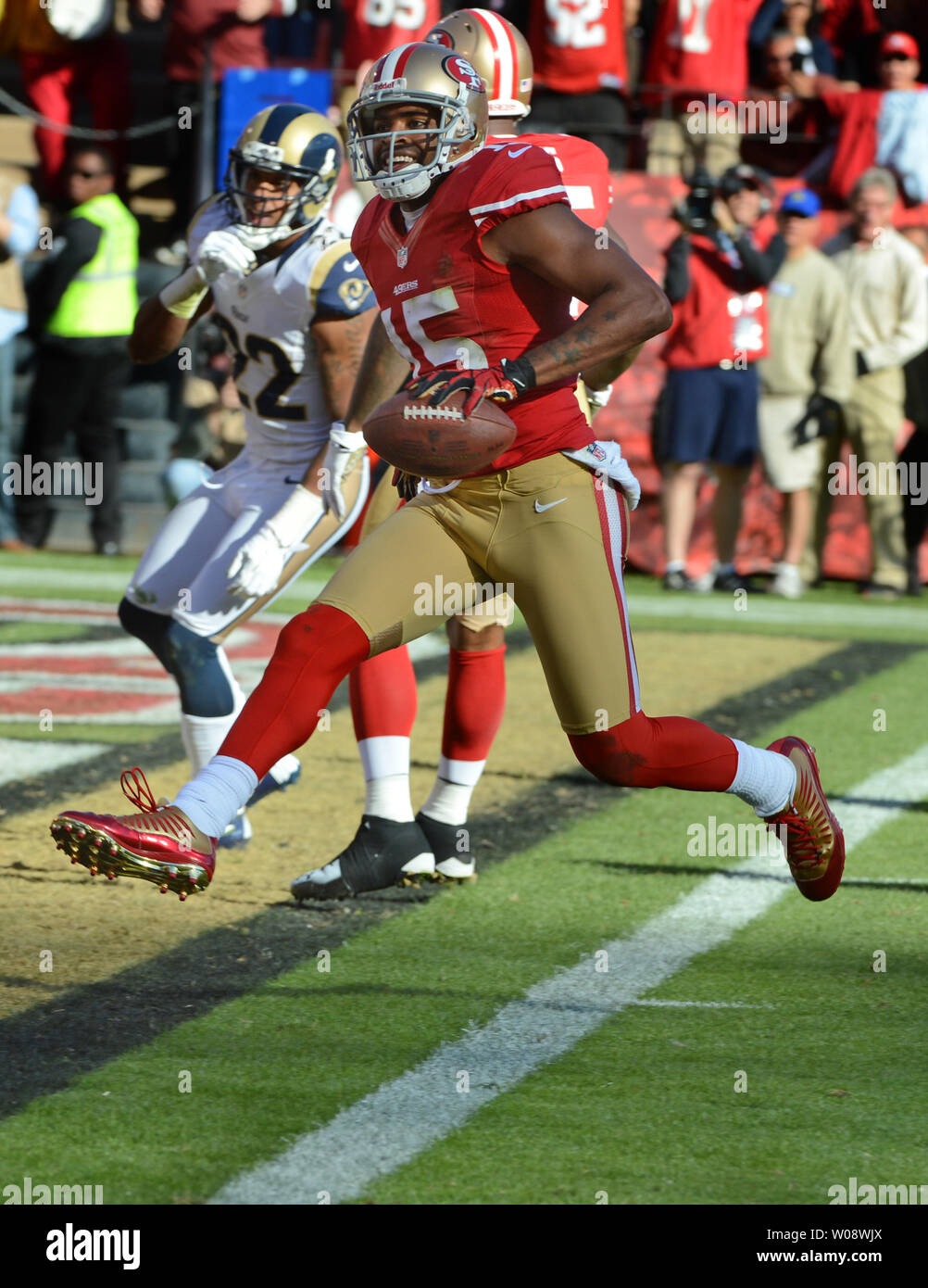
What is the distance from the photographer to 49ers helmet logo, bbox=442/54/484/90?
13.6 ft

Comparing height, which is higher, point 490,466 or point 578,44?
point 490,466

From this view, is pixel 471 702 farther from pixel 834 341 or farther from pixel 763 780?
pixel 834 341

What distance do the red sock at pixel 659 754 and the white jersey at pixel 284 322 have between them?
1.53m

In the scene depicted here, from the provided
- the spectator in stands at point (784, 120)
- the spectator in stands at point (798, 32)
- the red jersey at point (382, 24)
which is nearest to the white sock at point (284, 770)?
the red jersey at point (382, 24)

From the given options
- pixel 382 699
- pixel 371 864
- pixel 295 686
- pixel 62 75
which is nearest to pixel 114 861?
pixel 295 686

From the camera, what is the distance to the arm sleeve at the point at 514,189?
12.9 ft

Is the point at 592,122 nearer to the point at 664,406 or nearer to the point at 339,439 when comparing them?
the point at 664,406

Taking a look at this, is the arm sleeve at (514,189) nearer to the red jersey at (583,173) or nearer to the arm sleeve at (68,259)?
the red jersey at (583,173)

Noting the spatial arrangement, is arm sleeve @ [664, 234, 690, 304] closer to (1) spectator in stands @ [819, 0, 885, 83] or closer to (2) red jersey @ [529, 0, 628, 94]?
(2) red jersey @ [529, 0, 628, 94]

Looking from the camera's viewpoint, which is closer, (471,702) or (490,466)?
(490,466)

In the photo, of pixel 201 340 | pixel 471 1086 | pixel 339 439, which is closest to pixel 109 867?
pixel 471 1086

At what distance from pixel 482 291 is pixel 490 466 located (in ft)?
1.13

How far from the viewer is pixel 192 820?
3.82 meters

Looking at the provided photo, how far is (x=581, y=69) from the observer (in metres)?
11.8
